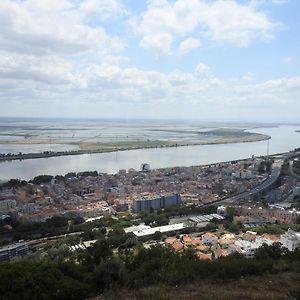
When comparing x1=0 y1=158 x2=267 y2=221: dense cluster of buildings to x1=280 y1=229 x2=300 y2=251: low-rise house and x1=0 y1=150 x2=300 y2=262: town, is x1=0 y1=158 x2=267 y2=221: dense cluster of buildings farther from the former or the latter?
x1=280 y1=229 x2=300 y2=251: low-rise house

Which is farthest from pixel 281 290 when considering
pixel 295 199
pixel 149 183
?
pixel 149 183

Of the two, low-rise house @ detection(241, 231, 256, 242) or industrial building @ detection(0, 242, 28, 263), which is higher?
low-rise house @ detection(241, 231, 256, 242)

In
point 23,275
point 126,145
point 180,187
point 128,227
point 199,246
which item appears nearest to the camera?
point 23,275

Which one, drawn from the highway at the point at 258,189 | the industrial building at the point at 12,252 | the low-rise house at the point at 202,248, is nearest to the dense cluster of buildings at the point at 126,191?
the highway at the point at 258,189

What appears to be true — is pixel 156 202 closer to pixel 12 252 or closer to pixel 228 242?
pixel 228 242

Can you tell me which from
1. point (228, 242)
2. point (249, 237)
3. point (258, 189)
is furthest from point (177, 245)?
point (258, 189)

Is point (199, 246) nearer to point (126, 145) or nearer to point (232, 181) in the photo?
point (232, 181)

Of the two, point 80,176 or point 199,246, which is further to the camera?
point 80,176

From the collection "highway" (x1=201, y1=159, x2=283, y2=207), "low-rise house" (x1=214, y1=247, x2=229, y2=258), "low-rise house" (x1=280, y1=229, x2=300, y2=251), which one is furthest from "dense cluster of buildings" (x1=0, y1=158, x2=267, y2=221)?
"low-rise house" (x1=280, y1=229, x2=300, y2=251)
